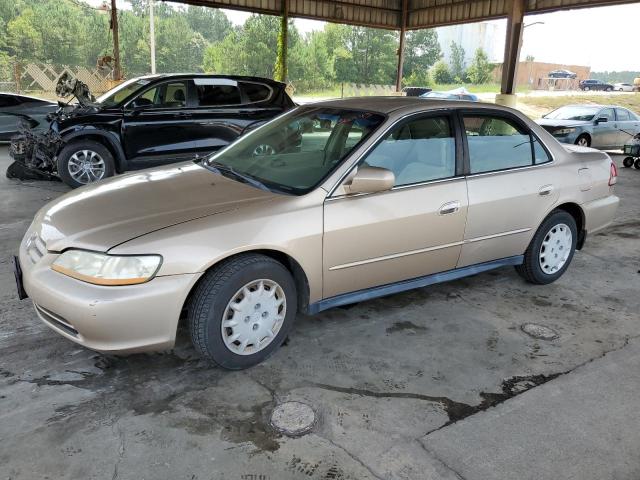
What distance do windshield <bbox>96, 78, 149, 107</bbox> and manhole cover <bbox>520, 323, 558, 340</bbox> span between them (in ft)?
20.2

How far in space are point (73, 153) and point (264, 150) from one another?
4.61 metres

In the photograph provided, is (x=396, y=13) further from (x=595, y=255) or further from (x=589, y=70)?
(x=589, y=70)

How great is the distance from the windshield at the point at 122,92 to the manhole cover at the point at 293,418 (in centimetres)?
611

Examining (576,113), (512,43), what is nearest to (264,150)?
(576,113)

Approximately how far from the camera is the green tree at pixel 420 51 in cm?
6044

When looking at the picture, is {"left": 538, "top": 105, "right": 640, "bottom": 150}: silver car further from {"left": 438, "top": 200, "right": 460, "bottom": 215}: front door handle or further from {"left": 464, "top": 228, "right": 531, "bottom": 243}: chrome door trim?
{"left": 438, "top": 200, "right": 460, "bottom": 215}: front door handle

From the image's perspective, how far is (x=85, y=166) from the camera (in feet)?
24.2

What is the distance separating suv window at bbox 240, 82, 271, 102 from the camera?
8234 mm

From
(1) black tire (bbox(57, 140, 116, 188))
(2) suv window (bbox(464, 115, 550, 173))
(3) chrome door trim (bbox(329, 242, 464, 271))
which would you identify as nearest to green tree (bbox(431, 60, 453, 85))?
(1) black tire (bbox(57, 140, 116, 188))

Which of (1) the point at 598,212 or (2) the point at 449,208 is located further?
(1) the point at 598,212

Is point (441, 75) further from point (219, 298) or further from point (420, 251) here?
point (219, 298)

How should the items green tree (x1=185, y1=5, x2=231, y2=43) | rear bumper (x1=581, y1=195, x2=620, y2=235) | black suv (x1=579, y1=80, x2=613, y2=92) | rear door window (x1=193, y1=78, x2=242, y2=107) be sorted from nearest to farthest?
rear bumper (x1=581, y1=195, x2=620, y2=235) → rear door window (x1=193, y1=78, x2=242, y2=107) → green tree (x1=185, y1=5, x2=231, y2=43) → black suv (x1=579, y1=80, x2=613, y2=92)

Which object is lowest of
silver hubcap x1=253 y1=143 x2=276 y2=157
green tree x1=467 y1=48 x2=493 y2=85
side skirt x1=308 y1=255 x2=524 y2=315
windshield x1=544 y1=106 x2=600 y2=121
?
side skirt x1=308 y1=255 x2=524 y2=315

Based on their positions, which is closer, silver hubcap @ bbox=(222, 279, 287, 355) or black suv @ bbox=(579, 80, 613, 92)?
silver hubcap @ bbox=(222, 279, 287, 355)
